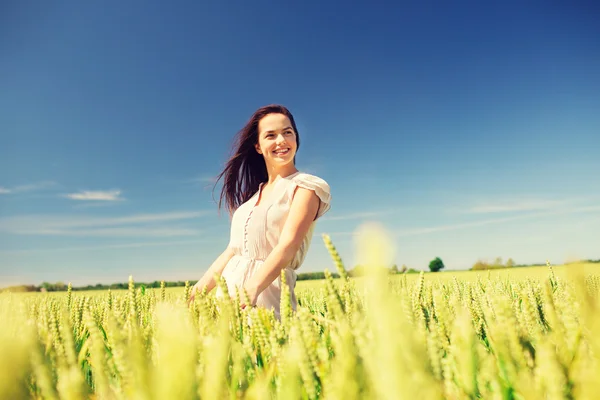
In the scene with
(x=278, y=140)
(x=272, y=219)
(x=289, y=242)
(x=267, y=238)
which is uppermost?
(x=278, y=140)

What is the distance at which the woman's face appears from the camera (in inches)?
173

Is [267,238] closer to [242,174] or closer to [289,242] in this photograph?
[289,242]

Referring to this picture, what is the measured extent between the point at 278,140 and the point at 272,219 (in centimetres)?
83

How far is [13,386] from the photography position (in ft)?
1.48

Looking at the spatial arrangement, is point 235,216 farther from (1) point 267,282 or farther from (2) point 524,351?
(2) point 524,351

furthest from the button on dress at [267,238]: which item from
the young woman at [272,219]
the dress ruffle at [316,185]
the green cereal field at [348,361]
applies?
the green cereal field at [348,361]

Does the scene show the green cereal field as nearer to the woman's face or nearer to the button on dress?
the button on dress

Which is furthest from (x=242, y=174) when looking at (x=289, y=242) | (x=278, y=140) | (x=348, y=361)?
(x=348, y=361)

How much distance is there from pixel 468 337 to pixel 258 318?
685 mm

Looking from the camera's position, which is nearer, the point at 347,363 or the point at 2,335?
the point at 2,335

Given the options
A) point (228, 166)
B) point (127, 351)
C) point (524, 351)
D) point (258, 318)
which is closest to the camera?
point (127, 351)

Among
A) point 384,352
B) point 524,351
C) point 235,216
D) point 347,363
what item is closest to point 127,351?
point 347,363

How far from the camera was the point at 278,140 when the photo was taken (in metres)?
4.41

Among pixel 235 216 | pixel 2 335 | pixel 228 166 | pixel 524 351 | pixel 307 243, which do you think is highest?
pixel 228 166
